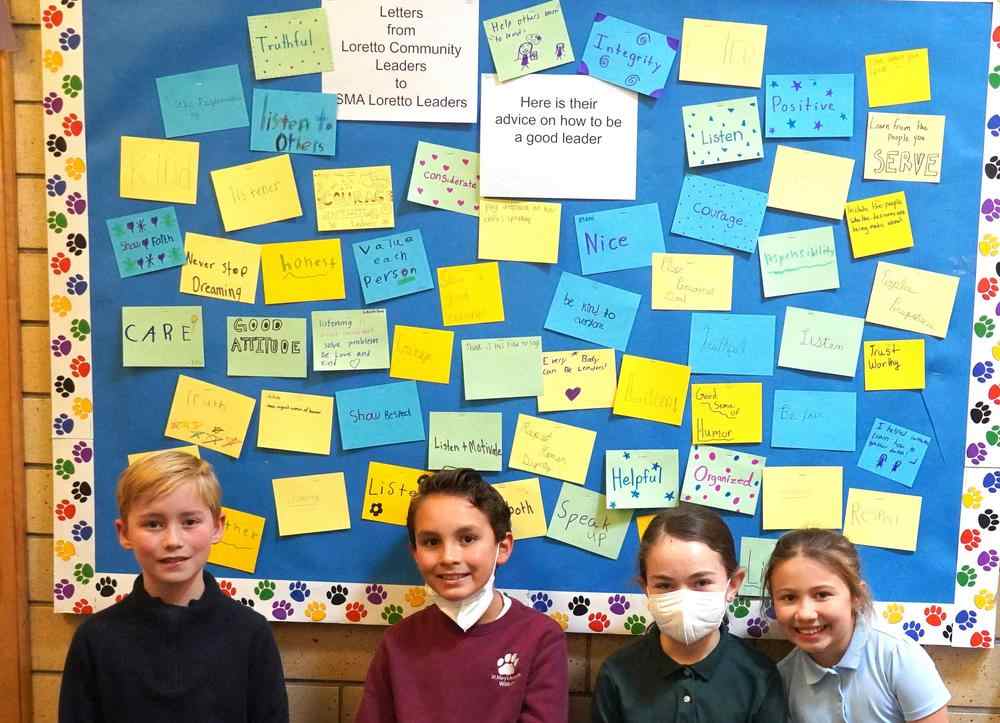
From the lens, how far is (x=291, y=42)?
5.48ft

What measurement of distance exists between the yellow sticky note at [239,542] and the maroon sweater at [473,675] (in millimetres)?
346

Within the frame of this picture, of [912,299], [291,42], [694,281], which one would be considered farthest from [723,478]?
[291,42]

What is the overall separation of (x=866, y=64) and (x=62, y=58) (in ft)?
5.12

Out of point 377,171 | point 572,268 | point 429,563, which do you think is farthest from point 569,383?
point 377,171

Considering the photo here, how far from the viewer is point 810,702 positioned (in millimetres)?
1561

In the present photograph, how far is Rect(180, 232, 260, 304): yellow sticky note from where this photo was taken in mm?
1706

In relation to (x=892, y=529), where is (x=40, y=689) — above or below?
below

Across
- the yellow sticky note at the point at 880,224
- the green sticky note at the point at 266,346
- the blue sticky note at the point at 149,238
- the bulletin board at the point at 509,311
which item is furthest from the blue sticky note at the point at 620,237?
the blue sticky note at the point at 149,238

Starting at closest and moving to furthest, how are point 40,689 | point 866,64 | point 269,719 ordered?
point 269,719 < point 866,64 < point 40,689

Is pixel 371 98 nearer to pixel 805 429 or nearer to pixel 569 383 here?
pixel 569 383

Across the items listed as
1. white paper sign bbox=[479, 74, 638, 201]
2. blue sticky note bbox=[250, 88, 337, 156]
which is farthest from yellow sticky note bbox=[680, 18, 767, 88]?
blue sticky note bbox=[250, 88, 337, 156]

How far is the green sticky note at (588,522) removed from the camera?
1.71 metres

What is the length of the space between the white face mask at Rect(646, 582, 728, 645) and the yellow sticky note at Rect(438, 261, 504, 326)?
0.62m

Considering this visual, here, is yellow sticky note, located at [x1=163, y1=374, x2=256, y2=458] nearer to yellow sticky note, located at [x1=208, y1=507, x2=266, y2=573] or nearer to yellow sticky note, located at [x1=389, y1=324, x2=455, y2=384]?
yellow sticky note, located at [x1=208, y1=507, x2=266, y2=573]
